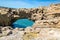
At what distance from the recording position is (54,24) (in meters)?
8.66

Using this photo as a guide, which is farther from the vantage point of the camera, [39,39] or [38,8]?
[38,8]

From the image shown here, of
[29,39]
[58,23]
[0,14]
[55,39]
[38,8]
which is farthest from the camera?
[38,8]

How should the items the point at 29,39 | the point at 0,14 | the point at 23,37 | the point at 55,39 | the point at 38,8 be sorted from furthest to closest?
1. the point at 38,8
2. the point at 0,14
3. the point at 23,37
4. the point at 29,39
5. the point at 55,39

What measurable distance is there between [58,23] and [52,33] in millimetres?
1794

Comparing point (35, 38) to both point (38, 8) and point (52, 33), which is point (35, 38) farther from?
point (38, 8)

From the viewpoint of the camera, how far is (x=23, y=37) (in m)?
7.27

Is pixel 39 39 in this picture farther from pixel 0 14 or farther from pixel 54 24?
pixel 0 14

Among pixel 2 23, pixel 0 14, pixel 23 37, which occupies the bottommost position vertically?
pixel 2 23

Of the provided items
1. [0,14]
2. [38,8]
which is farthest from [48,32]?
[38,8]

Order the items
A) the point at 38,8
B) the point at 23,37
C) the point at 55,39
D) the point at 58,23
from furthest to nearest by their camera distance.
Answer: the point at 38,8 < the point at 58,23 < the point at 23,37 < the point at 55,39

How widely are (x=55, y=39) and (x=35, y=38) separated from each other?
90 cm

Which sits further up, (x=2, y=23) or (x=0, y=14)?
(x=0, y=14)

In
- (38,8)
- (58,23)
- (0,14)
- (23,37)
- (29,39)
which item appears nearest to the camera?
(29,39)

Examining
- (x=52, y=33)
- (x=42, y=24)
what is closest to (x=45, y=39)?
(x=52, y=33)
